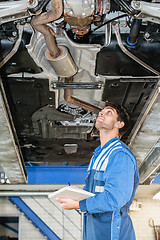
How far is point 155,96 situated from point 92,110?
0.79m

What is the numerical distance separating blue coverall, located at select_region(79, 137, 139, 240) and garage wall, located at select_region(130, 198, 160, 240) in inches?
247

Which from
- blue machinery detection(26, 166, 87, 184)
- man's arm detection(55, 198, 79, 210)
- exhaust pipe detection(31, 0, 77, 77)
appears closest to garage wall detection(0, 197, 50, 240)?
blue machinery detection(26, 166, 87, 184)

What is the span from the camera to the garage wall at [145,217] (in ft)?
24.9

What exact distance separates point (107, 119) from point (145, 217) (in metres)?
6.38

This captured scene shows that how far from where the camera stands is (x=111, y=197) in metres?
1.63

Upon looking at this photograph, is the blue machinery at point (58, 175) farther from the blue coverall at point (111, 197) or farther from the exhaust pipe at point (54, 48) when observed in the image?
the blue coverall at point (111, 197)

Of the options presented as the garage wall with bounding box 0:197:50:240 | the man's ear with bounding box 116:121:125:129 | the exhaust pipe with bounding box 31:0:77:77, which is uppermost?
the exhaust pipe with bounding box 31:0:77:77

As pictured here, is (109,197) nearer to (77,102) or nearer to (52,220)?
(77,102)

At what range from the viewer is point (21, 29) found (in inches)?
98.8

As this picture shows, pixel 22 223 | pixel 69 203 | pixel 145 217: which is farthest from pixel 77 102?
pixel 145 217

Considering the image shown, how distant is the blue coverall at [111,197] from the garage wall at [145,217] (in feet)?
20.6

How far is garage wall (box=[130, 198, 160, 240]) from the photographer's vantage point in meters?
7.59

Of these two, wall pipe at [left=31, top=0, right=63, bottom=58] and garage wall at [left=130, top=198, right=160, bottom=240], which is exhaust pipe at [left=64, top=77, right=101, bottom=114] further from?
garage wall at [left=130, top=198, right=160, bottom=240]

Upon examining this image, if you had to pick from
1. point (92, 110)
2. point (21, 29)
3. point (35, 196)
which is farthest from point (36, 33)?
point (35, 196)
